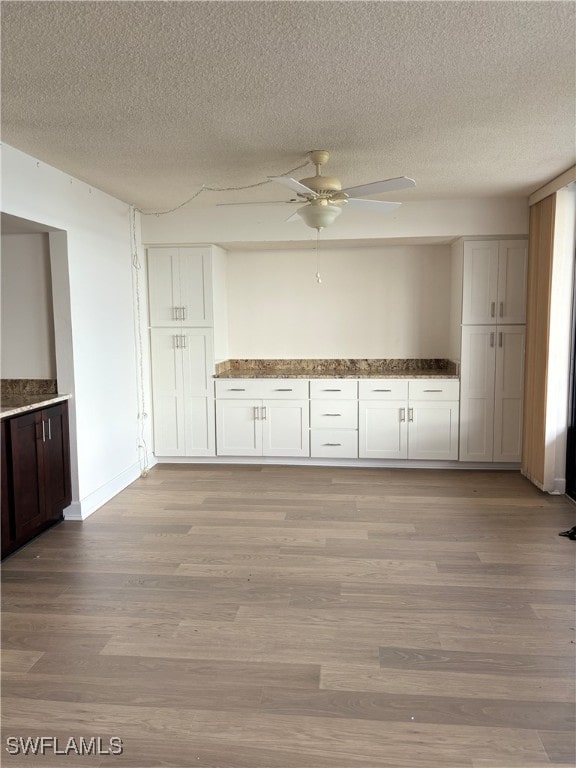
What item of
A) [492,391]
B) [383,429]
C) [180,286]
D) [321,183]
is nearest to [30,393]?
[180,286]

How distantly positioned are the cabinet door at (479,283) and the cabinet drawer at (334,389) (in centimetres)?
120

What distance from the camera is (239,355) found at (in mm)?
6207

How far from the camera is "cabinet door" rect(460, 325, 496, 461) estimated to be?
5.27m

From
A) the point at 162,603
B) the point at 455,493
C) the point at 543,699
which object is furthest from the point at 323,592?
the point at 455,493

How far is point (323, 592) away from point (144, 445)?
2.94m

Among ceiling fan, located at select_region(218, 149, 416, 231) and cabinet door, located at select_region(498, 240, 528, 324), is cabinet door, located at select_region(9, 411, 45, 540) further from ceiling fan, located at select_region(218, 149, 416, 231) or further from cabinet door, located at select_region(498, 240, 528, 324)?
cabinet door, located at select_region(498, 240, 528, 324)

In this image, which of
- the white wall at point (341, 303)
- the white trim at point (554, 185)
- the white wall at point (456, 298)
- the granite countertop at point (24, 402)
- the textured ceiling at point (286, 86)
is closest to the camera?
the textured ceiling at point (286, 86)

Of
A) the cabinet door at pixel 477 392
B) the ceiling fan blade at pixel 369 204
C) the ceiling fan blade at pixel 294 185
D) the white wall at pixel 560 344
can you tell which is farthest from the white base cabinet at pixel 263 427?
the ceiling fan blade at pixel 294 185

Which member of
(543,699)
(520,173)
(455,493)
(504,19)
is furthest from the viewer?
(455,493)

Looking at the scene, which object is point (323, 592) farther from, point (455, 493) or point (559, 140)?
point (559, 140)

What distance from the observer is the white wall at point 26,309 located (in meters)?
4.13

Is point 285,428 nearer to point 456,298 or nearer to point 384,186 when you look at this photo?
point 456,298

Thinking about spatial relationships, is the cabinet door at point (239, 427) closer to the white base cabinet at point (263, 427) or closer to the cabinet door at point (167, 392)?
the white base cabinet at point (263, 427)

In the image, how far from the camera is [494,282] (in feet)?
17.1
